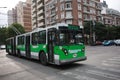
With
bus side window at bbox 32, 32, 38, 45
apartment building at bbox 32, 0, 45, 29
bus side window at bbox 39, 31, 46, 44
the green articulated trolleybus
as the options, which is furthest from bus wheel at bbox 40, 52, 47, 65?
apartment building at bbox 32, 0, 45, 29

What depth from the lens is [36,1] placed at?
75000 millimetres

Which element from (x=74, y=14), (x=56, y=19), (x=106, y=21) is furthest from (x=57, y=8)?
(x=106, y=21)

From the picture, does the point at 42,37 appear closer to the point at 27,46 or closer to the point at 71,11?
the point at 27,46

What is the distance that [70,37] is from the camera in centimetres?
1030

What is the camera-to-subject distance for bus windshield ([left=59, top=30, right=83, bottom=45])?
32.5 feet

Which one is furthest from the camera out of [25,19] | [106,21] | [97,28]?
[25,19]

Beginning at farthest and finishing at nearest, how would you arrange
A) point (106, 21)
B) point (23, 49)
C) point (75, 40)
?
point (106, 21)
point (23, 49)
point (75, 40)

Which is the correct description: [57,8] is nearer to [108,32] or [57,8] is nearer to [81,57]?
[108,32]

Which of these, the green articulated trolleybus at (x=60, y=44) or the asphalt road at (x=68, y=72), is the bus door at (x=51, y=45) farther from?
the asphalt road at (x=68, y=72)

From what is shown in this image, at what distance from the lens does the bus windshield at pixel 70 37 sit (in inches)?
390

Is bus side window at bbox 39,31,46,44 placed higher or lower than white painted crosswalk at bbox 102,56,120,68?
higher

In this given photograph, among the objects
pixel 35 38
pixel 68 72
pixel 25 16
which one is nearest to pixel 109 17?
pixel 25 16

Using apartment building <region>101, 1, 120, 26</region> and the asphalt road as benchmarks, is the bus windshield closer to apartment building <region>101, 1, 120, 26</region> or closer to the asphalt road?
the asphalt road

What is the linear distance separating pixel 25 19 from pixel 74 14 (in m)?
55.6
